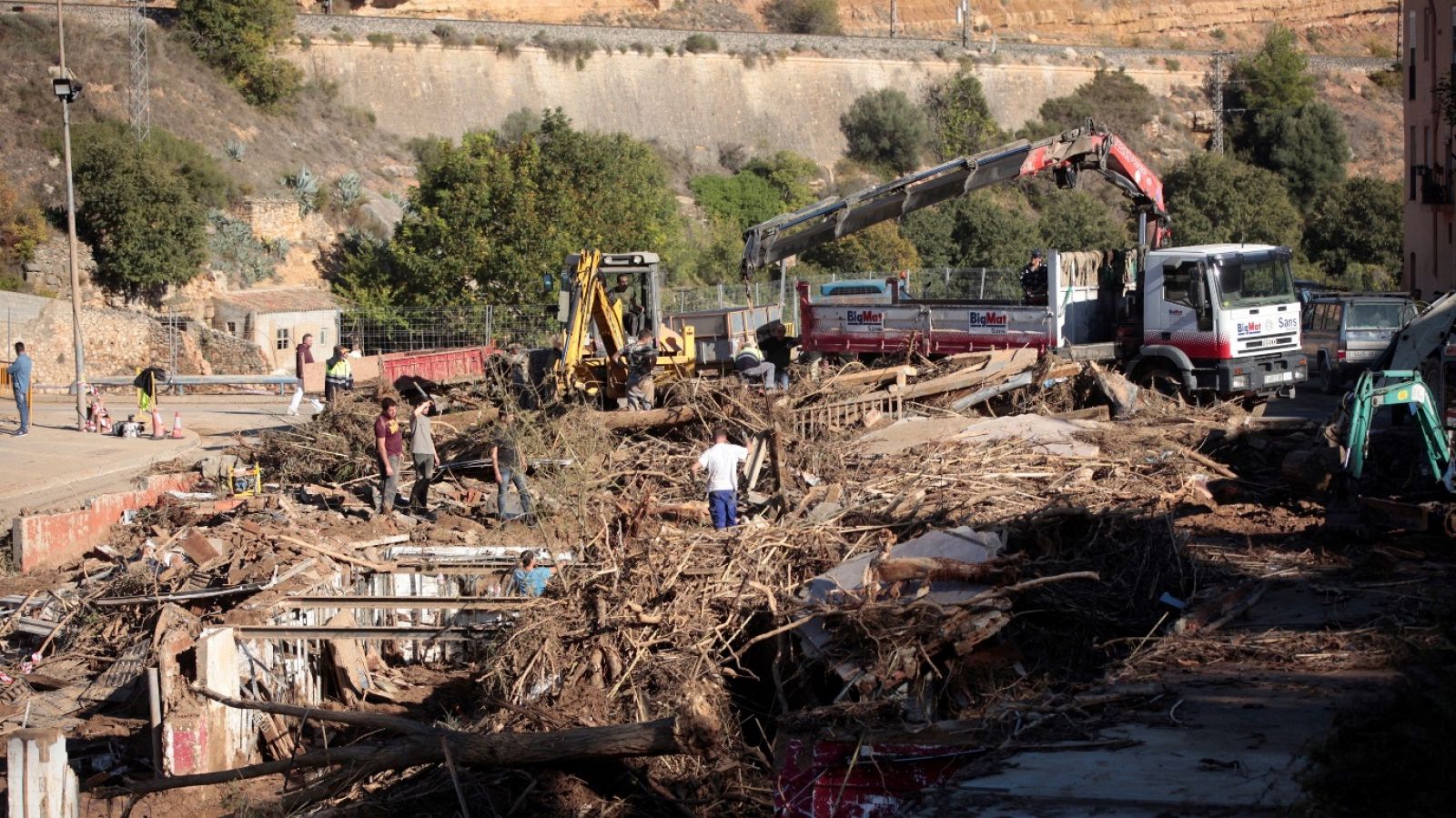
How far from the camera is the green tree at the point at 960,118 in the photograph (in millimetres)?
64875

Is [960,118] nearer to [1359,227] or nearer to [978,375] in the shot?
[1359,227]

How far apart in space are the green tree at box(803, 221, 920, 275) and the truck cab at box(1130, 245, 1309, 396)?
93.1 ft

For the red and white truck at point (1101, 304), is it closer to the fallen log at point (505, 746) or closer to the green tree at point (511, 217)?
the fallen log at point (505, 746)

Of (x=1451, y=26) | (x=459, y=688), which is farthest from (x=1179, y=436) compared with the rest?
(x=1451, y=26)

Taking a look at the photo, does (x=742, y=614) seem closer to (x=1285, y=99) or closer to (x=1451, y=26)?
(x=1451, y=26)

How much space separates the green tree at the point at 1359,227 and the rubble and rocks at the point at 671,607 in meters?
39.3

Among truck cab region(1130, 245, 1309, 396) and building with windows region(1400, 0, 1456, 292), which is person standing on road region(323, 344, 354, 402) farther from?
building with windows region(1400, 0, 1456, 292)

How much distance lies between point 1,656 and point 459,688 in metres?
4.83

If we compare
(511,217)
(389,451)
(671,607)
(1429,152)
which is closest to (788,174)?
(511,217)

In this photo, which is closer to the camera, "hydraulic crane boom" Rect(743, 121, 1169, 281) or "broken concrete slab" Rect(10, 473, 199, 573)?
"broken concrete slab" Rect(10, 473, 199, 573)

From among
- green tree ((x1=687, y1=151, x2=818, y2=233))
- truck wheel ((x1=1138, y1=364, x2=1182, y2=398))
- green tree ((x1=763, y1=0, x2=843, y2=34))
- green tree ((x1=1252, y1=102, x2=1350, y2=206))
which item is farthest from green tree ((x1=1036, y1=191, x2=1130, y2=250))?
truck wheel ((x1=1138, y1=364, x2=1182, y2=398))

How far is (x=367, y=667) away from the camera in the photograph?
1119 centimetres

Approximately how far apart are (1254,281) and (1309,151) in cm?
5196

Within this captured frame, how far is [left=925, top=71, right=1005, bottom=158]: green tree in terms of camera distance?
213ft
